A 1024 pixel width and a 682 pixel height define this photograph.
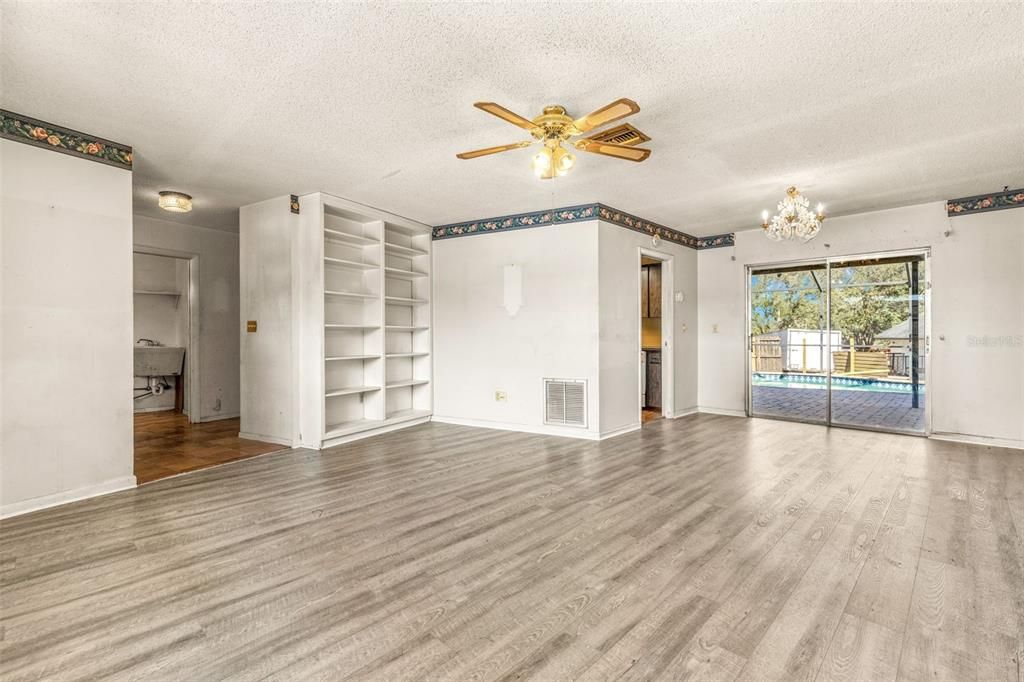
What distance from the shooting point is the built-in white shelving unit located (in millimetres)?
4902

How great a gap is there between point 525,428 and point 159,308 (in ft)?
20.5

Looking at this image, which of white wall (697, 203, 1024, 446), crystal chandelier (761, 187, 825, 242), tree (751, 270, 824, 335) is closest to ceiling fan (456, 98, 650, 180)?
crystal chandelier (761, 187, 825, 242)

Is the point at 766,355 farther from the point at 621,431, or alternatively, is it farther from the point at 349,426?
the point at 349,426

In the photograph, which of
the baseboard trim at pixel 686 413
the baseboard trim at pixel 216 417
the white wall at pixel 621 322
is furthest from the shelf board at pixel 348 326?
the baseboard trim at pixel 686 413

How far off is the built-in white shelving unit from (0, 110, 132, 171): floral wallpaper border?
150 centimetres

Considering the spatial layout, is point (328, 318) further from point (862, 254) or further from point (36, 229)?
point (862, 254)

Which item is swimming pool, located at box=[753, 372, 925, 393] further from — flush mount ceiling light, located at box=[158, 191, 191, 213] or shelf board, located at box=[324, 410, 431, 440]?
flush mount ceiling light, located at box=[158, 191, 191, 213]

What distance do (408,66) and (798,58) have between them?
201 centimetres

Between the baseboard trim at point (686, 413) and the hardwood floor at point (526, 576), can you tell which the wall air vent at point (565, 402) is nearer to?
the hardwood floor at point (526, 576)

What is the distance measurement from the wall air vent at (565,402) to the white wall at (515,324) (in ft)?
0.23

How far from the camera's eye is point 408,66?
8.30 ft

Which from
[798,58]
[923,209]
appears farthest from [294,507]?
[923,209]

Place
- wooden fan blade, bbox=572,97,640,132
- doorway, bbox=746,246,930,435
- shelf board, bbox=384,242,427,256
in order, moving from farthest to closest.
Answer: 1. shelf board, bbox=384,242,427,256
2. doorway, bbox=746,246,930,435
3. wooden fan blade, bbox=572,97,640,132

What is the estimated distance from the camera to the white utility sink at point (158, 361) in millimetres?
6691
